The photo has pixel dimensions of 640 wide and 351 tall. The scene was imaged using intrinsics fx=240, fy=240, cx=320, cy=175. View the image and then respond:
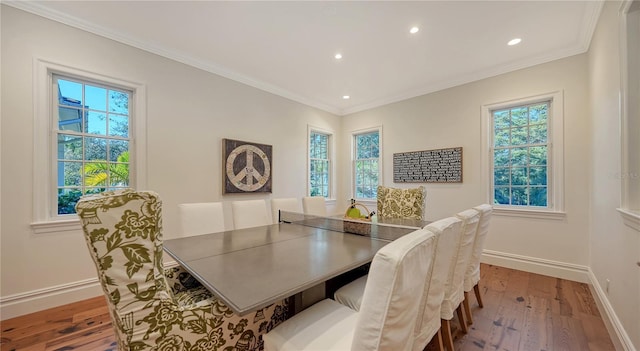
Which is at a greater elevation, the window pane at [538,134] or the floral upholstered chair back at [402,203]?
the window pane at [538,134]

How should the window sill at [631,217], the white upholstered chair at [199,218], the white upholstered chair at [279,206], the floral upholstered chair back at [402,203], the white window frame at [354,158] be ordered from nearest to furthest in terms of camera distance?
the window sill at [631,217] < the white upholstered chair at [199,218] < the white upholstered chair at [279,206] < the floral upholstered chair back at [402,203] < the white window frame at [354,158]

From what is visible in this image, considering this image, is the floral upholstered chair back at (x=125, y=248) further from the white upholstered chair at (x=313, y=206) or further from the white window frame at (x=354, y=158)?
the white window frame at (x=354, y=158)

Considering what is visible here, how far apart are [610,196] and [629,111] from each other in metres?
0.82

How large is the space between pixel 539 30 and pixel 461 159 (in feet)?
5.86

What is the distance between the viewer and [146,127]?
115 inches

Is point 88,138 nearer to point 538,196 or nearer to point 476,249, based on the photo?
point 476,249

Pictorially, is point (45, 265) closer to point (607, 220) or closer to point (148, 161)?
Result: point (148, 161)

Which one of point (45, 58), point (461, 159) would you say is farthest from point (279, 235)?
point (461, 159)

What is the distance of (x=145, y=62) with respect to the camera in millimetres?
2932

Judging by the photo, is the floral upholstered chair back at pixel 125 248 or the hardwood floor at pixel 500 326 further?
the hardwood floor at pixel 500 326

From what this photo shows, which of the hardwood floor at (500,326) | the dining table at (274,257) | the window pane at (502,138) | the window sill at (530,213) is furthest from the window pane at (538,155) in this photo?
the dining table at (274,257)

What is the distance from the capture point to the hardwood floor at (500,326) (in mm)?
1807

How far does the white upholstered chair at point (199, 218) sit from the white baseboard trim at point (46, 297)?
1.34m

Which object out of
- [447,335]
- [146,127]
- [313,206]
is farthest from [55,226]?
[447,335]
